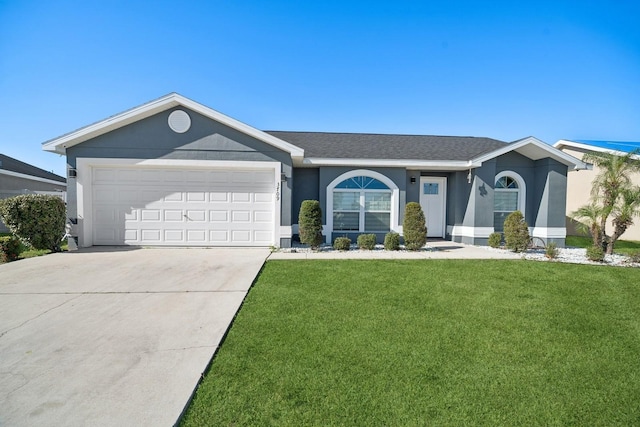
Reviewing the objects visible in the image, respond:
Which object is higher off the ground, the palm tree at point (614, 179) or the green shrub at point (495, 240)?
the palm tree at point (614, 179)

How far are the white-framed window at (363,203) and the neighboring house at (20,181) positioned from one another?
14.1 m

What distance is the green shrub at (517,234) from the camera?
930 cm

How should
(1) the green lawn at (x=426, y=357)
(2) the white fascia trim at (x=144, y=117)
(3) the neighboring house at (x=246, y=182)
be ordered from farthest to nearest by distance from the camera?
(3) the neighboring house at (x=246, y=182), (2) the white fascia trim at (x=144, y=117), (1) the green lawn at (x=426, y=357)

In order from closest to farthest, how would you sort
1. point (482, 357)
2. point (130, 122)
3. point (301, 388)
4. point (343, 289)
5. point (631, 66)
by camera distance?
point (301, 388) < point (482, 357) < point (343, 289) < point (130, 122) < point (631, 66)

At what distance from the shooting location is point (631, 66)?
14.2 m

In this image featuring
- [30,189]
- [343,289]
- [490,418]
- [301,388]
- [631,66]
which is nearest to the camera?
[490,418]

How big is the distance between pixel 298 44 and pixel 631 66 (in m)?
16.4

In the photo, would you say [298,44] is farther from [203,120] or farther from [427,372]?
[427,372]

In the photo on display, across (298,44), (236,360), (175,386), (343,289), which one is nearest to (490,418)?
(236,360)

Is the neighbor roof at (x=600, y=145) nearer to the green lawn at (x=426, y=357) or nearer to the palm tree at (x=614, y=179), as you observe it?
the palm tree at (x=614, y=179)

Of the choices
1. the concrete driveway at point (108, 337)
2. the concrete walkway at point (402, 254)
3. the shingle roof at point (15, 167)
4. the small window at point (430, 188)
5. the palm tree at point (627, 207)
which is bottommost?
the concrete driveway at point (108, 337)

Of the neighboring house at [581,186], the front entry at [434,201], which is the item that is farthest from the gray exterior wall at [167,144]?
the neighboring house at [581,186]

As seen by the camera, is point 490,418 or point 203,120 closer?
point 490,418

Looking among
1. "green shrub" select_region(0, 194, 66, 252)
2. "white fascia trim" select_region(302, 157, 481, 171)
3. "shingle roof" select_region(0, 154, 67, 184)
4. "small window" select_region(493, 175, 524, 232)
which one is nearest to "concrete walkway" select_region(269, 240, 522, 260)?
"small window" select_region(493, 175, 524, 232)
